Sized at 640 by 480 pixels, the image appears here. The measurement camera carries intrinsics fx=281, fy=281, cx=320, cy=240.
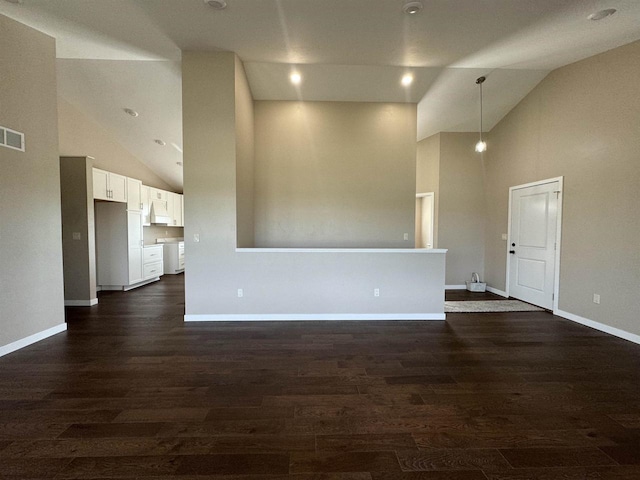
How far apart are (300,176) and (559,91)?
4164 mm

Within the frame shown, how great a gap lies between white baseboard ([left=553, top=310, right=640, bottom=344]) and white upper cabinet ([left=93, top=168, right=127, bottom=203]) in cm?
790

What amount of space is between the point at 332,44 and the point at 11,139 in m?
3.67

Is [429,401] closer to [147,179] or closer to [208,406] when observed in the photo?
[208,406]

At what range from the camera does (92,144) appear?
5504mm

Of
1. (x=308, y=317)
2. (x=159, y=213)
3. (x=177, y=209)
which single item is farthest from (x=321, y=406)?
(x=177, y=209)

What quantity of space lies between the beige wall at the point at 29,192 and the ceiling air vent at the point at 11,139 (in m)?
0.05

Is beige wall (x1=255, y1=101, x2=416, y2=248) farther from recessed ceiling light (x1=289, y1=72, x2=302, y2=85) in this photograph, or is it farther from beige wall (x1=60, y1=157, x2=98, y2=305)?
beige wall (x1=60, y1=157, x2=98, y2=305)

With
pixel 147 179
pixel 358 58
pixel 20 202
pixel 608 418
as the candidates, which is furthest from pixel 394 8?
pixel 147 179

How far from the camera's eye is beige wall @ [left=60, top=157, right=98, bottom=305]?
464cm

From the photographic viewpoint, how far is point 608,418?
192 centimetres

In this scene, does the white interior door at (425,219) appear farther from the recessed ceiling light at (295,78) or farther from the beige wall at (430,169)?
the recessed ceiling light at (295,78)

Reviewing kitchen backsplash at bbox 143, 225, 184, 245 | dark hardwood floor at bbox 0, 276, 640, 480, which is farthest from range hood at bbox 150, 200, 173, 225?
dark hardwood floor at bbox 0, 276, 640, 480

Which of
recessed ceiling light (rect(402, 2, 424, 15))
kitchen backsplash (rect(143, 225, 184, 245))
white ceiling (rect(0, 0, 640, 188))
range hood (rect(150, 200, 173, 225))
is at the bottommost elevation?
kitchen backsplash (rect(143, 225, 184, 245))

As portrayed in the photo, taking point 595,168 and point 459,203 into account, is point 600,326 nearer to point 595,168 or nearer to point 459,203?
point 595,168
